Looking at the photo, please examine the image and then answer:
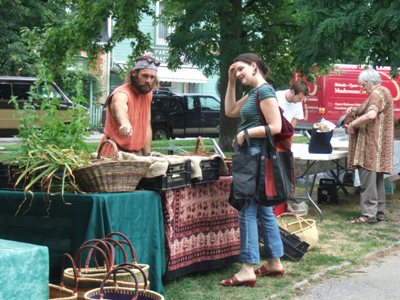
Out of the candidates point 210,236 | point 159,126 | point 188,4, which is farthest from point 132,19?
point 159,126

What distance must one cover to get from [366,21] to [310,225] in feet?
10.7

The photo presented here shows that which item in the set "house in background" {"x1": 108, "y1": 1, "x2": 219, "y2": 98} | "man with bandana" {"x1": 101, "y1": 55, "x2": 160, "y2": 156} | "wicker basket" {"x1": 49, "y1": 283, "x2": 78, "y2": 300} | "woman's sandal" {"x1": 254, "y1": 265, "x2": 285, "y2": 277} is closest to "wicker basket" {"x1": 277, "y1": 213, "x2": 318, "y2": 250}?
"woman's sandal" {"x1": 254, "y1": 265, "x2": 285, "y2": 277}

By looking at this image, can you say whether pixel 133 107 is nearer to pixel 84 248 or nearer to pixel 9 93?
pixel 84 248

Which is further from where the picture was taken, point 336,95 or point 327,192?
point 336,95

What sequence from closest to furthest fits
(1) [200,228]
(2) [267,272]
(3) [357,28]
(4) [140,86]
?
(4) [140,86], (1) [200,228], (2) [267,272], (3) [357,28]

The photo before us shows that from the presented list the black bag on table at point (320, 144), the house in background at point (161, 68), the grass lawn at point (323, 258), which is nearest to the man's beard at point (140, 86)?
the grass lawn at point (323, 258)

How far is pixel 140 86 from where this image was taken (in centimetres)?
538

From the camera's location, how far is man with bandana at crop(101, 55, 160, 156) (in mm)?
5273

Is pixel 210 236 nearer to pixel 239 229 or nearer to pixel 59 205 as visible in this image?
pixel 239 229

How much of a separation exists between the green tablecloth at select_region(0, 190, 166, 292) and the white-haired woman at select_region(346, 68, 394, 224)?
4050mm

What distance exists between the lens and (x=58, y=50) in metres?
15.6

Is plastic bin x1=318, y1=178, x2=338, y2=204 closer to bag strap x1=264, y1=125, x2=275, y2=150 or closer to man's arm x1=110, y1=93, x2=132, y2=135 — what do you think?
bag strap x1=264, y1=125, x2=275, y2=150

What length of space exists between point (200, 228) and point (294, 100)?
2.87 m

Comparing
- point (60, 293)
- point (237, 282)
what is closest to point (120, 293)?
point (60, 293)
